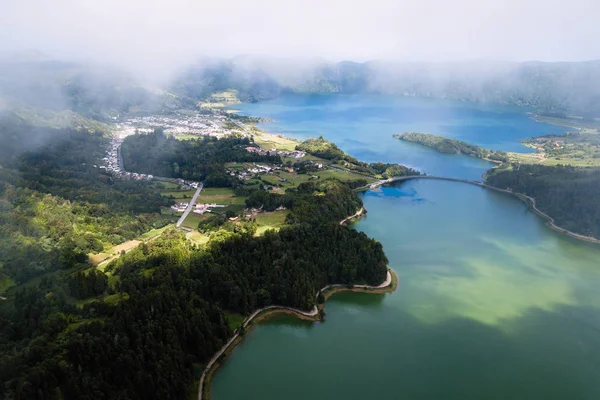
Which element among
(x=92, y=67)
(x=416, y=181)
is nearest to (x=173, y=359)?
(x=416, y=181)

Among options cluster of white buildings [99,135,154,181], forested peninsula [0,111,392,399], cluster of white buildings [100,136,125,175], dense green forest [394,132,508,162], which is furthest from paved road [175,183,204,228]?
dense green forest [394,132,508,162]

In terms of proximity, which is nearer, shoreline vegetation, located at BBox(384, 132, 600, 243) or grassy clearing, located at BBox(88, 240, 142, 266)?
grassy clearing, located at BBox(88, 240, 142, 266)

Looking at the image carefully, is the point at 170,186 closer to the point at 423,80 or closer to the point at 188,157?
the point at 188,157

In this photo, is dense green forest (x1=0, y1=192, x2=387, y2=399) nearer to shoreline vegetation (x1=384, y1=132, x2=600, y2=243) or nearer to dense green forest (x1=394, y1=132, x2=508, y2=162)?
shoreline vegetation (x1=384, y1=132, x2=600, y2=243)

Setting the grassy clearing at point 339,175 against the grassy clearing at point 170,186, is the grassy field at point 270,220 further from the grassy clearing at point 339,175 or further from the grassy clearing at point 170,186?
the grassy clearing at point 339,175

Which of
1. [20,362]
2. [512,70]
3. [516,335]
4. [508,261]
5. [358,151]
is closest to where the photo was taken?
[20,362]

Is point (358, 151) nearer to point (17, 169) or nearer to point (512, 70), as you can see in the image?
point (17, 169)
